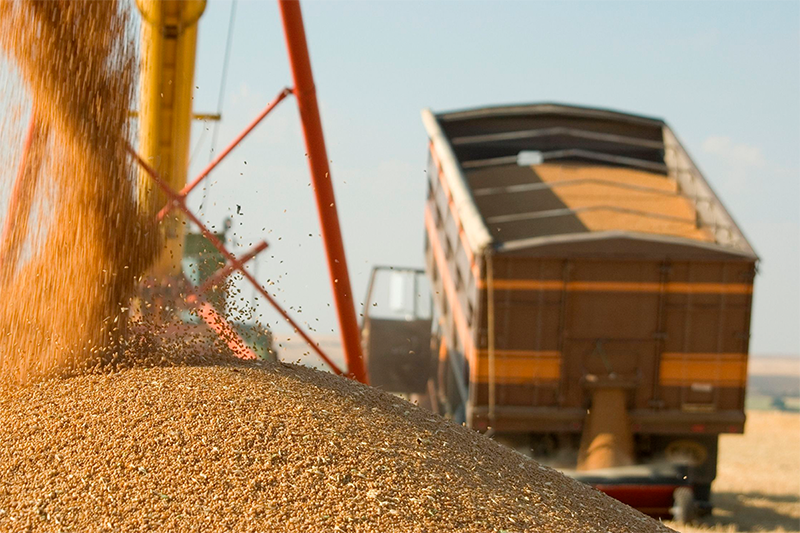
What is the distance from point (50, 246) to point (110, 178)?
454mm

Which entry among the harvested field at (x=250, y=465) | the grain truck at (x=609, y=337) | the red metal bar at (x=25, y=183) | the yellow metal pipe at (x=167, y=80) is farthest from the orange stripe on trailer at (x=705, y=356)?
the red metal bar at (x=25, y=183)

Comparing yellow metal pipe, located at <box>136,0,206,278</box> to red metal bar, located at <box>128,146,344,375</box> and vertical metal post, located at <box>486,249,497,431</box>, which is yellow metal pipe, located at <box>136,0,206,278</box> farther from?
vertical metal post, located at <box>486,249,497,431</box>

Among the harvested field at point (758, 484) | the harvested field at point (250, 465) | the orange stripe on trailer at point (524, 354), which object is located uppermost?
the orange stripe on trailer at point (524, 354)

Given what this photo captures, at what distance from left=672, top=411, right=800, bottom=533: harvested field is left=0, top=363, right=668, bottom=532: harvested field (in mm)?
2302

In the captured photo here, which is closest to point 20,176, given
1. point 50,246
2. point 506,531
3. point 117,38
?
point 50,246

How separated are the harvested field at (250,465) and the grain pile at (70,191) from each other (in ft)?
0.96

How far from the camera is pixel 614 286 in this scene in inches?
271

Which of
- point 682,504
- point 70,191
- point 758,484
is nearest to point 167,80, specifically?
point 70,191

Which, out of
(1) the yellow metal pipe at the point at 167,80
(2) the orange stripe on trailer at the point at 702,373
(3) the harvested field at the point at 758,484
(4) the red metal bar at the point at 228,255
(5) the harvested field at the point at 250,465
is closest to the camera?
(5) the harvested field at the point at 250,465

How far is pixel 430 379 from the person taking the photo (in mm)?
8797

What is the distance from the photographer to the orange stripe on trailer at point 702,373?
277 inches

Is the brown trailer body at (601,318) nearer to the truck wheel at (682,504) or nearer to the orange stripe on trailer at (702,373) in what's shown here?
the orange stripe on trailer at (702,373)

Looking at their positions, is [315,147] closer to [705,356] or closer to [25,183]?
[25,183]

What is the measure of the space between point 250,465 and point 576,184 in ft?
17.0
